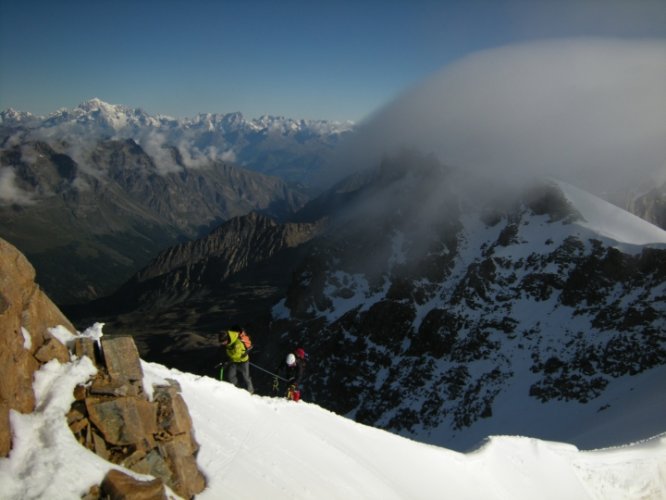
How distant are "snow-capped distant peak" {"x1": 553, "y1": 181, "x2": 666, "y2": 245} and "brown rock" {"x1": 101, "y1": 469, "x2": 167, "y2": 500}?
106997 millimetres

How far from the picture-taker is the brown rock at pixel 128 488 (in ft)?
39.3

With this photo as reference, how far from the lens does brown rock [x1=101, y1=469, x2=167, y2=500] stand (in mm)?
11969

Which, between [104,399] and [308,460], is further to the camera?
[308,460]

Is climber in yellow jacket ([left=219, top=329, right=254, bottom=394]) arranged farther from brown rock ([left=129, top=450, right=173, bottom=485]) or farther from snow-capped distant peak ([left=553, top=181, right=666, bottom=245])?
snow-capped distant peak ([left=553, top=181, right=666, bottom=245])

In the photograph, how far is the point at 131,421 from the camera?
544 inches

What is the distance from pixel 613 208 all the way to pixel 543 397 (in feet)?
215

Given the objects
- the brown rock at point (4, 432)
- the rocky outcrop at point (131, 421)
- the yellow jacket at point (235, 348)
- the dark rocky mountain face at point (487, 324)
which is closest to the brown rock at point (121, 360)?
the rocky outcrop at point (131, 421)

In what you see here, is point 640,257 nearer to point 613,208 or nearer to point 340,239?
point 613,208

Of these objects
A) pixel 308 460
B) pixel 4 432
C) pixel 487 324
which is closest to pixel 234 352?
pixel 308 460

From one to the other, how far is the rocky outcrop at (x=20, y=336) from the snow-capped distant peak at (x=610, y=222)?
107797 mm

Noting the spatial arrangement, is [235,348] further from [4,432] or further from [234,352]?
[4,432]

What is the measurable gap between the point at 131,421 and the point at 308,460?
27.4 ft

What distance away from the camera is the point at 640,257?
293 feet

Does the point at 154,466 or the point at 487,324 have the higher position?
the point at 154,466
